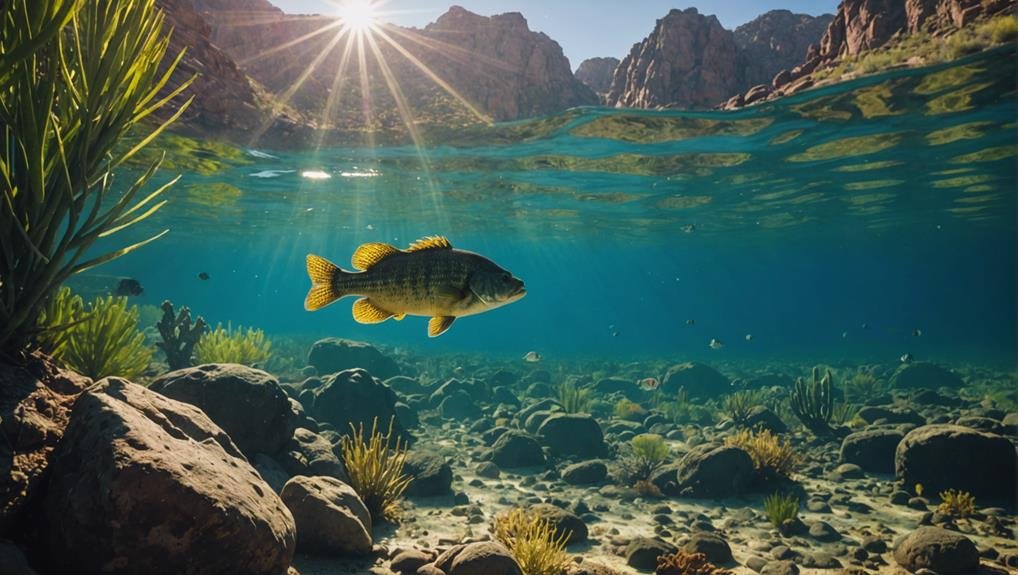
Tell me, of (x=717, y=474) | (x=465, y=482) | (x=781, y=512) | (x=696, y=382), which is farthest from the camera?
(x=696, y=382)

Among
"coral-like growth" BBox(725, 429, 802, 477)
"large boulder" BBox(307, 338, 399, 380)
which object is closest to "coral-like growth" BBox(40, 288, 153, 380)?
"coral-like growth" BBox(725, 429, 802, 477)

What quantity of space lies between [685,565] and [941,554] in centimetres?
333

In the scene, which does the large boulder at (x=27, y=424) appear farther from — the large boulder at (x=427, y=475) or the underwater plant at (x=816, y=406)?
the underwater plant at (x=816, y=406)

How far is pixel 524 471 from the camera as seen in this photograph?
460 inches

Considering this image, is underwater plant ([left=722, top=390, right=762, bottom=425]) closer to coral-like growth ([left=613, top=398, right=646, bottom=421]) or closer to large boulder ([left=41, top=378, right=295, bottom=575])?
coral-like growth ([left=613, top=398, right=646, bottom=421])

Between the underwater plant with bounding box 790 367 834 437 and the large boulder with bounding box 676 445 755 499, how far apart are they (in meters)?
5.44

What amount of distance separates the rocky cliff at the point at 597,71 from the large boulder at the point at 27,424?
2794cm

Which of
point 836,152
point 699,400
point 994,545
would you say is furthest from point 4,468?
point 836,152

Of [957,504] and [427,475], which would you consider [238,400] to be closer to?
[427,475]

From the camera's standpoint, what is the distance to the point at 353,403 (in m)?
→ 12.5

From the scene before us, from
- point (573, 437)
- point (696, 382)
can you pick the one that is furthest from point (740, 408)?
point (696, 382)

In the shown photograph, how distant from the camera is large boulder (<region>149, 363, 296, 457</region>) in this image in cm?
670

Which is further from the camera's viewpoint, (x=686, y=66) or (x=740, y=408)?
(x=686, y=66)

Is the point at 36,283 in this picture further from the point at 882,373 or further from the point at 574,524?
the point at 882,373
